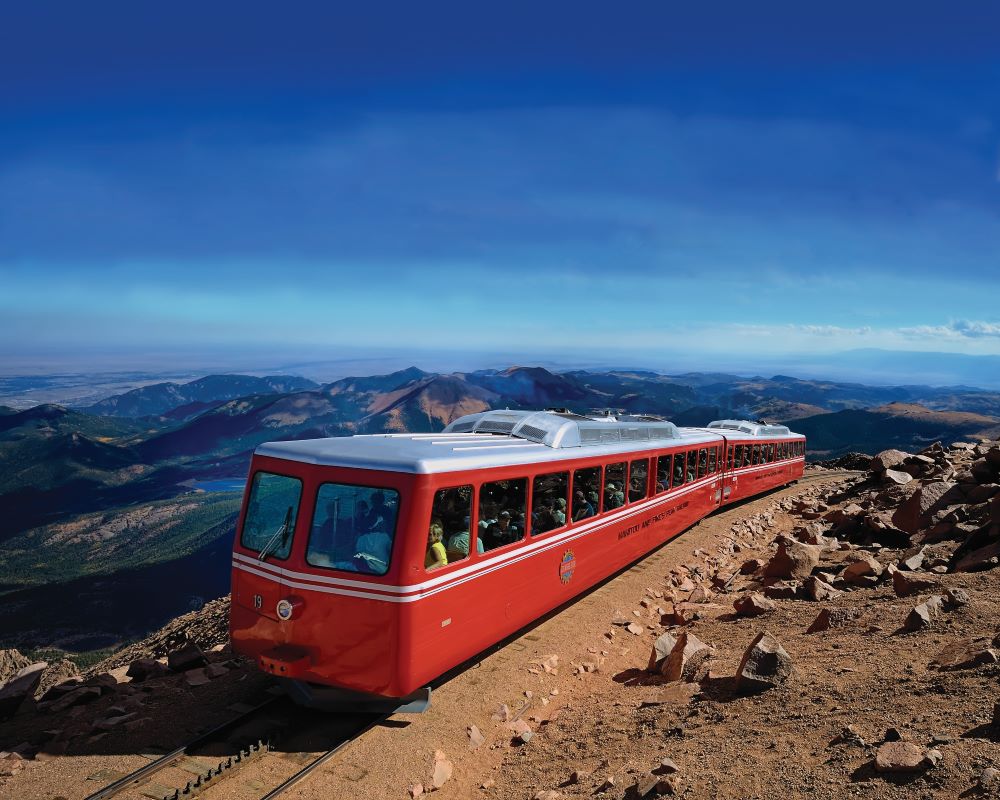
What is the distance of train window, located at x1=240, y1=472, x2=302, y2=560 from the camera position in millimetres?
7812

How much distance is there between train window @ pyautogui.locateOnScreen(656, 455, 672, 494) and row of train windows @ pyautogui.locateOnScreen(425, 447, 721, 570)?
0.29 meters

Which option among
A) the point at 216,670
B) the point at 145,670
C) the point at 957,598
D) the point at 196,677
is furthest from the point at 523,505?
the point at 145,670

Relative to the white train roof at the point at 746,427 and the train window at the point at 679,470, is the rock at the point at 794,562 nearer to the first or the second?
the train window at the point at 679,470

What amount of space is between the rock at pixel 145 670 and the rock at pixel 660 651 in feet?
23.5

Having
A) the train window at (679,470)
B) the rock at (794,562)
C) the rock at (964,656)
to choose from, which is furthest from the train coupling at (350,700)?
the train window at (679,470)

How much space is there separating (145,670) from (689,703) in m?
7.81

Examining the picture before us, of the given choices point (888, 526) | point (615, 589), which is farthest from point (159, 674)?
point (888, 526)

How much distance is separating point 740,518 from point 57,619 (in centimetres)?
14298

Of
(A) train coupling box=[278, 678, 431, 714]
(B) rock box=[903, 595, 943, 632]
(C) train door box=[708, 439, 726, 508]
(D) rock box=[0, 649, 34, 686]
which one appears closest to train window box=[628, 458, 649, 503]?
(B) rock box=[903, 595, 943, 632]

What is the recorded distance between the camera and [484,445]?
9.71m

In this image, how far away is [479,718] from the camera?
8.42 m

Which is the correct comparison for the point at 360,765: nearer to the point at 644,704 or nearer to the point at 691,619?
the point at 644,704

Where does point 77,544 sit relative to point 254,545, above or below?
below

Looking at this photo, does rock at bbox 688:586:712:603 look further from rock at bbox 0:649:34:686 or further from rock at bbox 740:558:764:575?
rock at bbox 0:649:34:686
